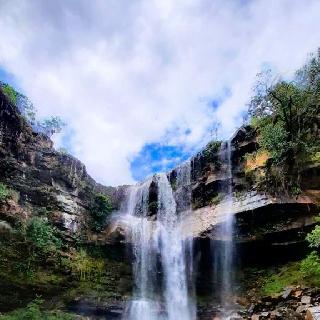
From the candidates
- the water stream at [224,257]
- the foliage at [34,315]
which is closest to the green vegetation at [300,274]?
the water stream at [224,257]

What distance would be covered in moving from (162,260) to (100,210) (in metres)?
4.30

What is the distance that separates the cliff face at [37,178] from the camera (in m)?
18.6

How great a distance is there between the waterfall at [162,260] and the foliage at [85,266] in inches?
68.8

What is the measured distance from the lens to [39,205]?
19.2 meters

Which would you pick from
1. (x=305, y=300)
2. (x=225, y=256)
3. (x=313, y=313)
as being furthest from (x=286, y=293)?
(x=225, y=256)

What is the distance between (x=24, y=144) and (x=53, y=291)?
711 cm

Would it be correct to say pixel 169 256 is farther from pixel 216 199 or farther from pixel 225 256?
pixel 216 199

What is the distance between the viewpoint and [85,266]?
19.0 meters

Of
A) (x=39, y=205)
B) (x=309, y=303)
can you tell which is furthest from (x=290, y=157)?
(x=39, y=205)

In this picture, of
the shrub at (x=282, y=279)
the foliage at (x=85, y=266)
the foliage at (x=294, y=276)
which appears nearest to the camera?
Result: the foliage at (x=294, y=276)

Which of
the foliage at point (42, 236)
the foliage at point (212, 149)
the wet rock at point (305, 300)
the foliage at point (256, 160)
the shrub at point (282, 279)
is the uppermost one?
the foliage at point (212, 149)

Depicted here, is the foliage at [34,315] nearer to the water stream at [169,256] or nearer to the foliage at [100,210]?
the water stream at [169,256]

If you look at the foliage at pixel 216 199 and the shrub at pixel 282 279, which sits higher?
the foliage at pixel 216 199

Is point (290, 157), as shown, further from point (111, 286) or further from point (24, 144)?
point (24, 144)
